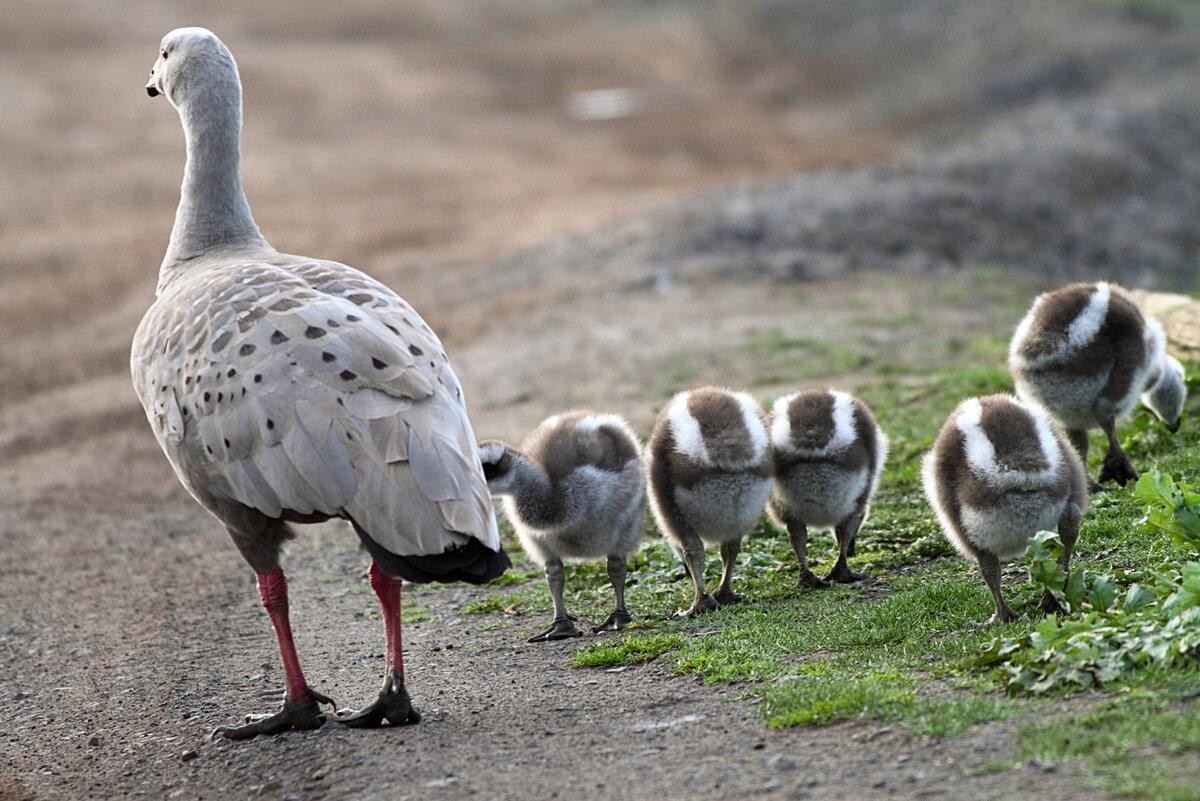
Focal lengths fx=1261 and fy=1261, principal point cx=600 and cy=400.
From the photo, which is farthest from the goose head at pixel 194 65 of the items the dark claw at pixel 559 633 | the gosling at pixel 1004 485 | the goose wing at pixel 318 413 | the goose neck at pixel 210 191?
the gosling at pixel 1004 485

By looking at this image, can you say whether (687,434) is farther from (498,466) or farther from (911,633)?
(911,633)

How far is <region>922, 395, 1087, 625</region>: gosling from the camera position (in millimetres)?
5805

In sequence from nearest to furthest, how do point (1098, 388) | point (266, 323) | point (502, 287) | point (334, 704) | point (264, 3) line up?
point (266, 323), point (334, 704), point (1098, 388), point (502, 287), point (264, 3)

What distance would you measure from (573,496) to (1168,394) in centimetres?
409

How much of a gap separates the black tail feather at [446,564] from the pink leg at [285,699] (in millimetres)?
962

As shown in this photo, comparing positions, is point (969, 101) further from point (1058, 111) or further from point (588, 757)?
point (588, 757)

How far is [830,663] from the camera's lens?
18.6ft

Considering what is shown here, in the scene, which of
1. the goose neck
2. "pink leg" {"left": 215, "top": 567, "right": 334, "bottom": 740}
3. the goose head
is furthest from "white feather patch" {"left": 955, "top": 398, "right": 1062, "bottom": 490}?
the goose head

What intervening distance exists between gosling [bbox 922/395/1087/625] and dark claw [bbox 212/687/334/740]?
312 cm

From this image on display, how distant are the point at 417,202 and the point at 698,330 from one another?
9902 millimetres

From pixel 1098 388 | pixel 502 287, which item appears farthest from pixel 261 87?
pixel 1098 388

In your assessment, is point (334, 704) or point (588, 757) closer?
point (588, 757)

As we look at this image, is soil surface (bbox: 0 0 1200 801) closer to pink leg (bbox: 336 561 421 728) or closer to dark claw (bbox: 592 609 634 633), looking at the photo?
pink leg (bbox: 336 561 421 728)

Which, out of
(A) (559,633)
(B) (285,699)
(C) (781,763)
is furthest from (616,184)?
(C) (781,763)
